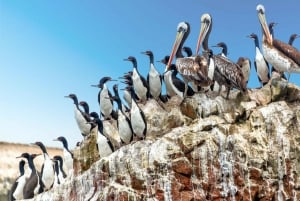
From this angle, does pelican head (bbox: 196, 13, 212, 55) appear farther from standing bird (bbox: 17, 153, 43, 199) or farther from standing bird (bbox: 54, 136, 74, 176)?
standing bird (bbox: 17, 153, 43, 199)

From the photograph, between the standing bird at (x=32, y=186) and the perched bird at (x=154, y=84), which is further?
the standing bird at (x=32, y=186)

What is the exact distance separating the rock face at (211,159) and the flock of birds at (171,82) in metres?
0.75

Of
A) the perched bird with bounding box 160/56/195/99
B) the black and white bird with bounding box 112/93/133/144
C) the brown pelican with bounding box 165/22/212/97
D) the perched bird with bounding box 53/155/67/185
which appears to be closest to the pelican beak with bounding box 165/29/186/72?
the perched bird with bounding box 160/56/195/99

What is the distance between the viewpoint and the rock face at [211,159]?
750 inches

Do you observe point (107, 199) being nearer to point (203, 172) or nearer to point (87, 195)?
point (87, 195)

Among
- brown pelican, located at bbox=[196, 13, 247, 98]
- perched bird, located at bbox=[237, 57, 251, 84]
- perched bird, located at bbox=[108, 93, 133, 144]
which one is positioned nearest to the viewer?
brown pelican, located at bbox=[196, 13, 247, 98]

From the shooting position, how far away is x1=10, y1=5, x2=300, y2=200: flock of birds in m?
21.0

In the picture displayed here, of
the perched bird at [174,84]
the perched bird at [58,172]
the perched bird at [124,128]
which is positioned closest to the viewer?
the perched bird at [124,128]

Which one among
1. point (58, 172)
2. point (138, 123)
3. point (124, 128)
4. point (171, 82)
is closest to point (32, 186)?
point (58, 172)

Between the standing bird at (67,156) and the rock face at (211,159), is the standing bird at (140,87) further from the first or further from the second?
the standing bird at (67,156)

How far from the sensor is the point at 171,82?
2269 centimetres

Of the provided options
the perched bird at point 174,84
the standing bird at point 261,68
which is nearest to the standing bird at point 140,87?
the perched bird at point 174,84

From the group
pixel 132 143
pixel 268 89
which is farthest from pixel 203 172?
pixel 268 89

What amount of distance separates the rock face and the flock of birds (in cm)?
75
